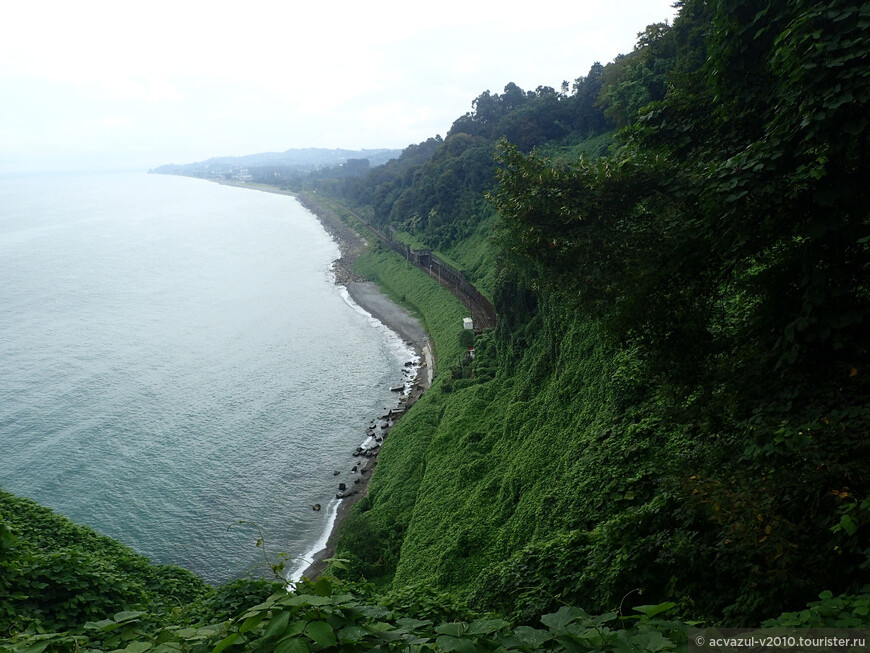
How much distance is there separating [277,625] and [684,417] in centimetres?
667

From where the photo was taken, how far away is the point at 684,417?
805 cm

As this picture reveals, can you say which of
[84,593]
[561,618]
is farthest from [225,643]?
[84,593]

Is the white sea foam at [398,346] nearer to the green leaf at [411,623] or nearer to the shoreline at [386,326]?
the shoreline at [386,326]

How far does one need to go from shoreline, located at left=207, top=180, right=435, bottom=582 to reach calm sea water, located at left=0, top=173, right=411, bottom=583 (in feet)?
2.97

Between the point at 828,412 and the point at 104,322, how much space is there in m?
52.7

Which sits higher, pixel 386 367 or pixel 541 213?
pixel 541 213

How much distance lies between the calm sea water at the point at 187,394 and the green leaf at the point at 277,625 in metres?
13.7

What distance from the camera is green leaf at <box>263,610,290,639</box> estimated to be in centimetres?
332

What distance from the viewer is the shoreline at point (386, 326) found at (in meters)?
21.8

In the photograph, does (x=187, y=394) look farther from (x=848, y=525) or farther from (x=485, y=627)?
(x=848, y=525)

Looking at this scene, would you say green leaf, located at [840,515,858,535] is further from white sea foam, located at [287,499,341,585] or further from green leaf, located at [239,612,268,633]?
white sea foam, located at [287,499,341,585]

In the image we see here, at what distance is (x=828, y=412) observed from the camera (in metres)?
5.64

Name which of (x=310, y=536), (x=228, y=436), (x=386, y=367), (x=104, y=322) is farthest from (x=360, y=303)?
(x=310, y=536)

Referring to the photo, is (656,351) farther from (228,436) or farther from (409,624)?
(228,436)
